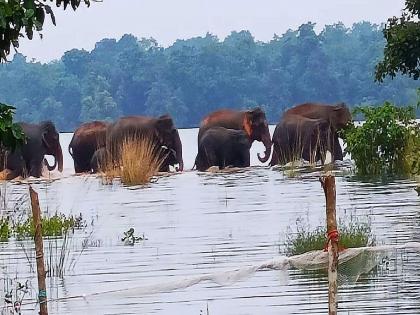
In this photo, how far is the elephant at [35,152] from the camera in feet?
128

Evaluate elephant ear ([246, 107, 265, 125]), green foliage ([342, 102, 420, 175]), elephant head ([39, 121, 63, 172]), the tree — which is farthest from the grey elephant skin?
the tree

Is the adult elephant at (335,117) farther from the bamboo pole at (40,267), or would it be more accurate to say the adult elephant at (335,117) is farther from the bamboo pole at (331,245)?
the bamboo pole at (331,245)

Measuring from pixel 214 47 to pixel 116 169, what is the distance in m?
63.4

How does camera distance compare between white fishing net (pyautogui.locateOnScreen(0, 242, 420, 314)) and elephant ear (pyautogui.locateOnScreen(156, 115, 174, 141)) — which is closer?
white fishing net (pyautogui.locateOnScreen(0, 242, 420, 314))

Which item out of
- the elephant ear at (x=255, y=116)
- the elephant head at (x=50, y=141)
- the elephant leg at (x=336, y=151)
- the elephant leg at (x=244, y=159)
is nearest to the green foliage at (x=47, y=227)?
the elephant leg at (x=336, y=151)

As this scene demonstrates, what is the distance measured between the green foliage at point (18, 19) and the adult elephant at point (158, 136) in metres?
30.0

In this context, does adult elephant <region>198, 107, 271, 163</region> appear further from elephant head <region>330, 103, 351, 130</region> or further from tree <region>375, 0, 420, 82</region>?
tree <region>375, 0, 420, 82</region>

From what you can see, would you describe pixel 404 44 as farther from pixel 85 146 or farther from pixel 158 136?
pixel 85 146

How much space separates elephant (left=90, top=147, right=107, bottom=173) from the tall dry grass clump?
1.80 m

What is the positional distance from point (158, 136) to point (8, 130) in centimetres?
3158

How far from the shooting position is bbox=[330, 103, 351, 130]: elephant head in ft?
128

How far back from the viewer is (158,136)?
39156 millimetres

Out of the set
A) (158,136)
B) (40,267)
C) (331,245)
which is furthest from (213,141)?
(331,245)

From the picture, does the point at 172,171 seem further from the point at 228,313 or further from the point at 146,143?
the point at 228,313
